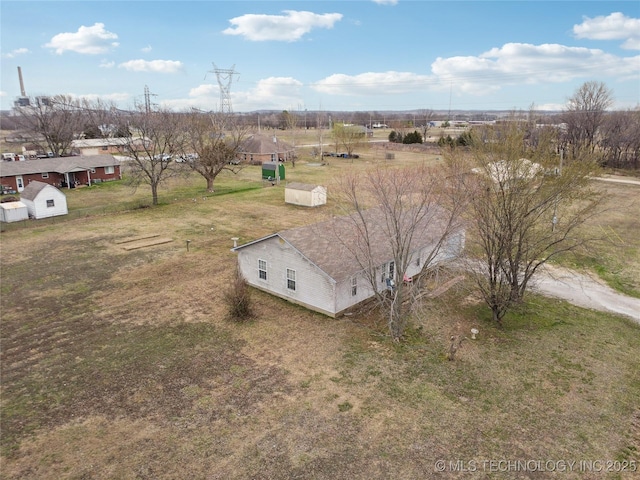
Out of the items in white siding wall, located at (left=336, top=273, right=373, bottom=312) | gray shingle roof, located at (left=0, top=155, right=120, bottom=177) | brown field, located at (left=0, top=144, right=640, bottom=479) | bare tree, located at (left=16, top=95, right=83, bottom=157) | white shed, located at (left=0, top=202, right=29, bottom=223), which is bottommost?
brown field, located at (left=0, top=144, right=640, bottom=479)

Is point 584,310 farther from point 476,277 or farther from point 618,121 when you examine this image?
point 618,121

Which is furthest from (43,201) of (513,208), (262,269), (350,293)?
(513,208)

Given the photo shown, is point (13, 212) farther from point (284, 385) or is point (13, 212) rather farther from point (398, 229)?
point (398, 229)

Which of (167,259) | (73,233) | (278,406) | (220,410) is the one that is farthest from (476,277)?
(73,233)

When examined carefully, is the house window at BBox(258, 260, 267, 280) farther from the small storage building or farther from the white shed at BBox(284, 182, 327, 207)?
the small storage building

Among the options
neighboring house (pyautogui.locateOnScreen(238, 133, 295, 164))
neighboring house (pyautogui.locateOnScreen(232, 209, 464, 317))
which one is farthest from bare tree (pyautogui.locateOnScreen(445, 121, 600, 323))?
neighboring house (pyautogui.locateOnScreen(238, 133, 295, 164))
